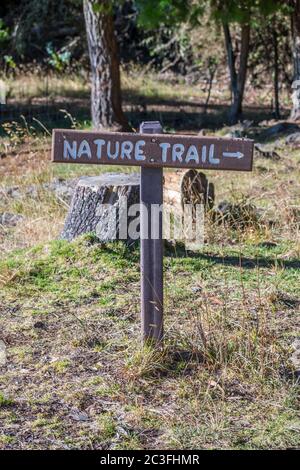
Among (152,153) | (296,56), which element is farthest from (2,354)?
(296,56)

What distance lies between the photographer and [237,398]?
434 centimetres

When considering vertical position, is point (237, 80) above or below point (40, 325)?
above

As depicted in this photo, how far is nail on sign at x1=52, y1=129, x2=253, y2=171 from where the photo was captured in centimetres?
434

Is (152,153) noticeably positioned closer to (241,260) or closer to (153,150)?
(153,150)

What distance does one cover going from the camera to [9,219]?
8.05 metres

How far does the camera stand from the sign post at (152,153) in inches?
171

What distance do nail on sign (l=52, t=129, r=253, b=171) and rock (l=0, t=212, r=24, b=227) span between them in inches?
138

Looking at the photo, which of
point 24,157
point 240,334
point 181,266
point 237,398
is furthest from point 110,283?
point 24,157

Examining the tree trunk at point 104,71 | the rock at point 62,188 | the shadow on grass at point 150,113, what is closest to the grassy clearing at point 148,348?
the rock at point 62,188

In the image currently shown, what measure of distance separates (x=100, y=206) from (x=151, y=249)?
6.33ft

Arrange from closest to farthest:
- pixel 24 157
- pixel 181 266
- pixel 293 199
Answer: pixel 181 266, pixel 293 199, pixel 24 157

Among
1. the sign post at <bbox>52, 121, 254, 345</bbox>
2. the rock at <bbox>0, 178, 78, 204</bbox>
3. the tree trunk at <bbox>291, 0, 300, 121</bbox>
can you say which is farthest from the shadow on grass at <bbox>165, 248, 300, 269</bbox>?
the tree trunk at <bbox>291, 0, 300, 121</bbox>

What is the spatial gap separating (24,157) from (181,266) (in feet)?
17.7
